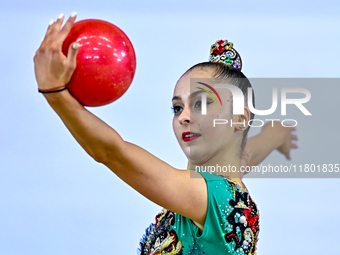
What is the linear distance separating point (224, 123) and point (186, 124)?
128 millimetres

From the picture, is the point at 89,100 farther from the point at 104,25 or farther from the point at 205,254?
the point at 205,254

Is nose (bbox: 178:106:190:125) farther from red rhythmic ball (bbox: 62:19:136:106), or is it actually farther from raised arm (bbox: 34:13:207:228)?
red rhythmic ball (bbox: 62:19:136:106)

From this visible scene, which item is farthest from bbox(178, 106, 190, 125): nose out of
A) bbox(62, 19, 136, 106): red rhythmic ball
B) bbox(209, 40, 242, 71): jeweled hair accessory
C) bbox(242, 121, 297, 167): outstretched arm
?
bbox(242, 121, 297, 167): outstretched arm

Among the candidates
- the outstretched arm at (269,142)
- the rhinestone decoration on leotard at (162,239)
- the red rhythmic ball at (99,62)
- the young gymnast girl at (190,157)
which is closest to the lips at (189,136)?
the young gymnast girl at (190,157)

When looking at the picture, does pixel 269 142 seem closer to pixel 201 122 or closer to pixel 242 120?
pixel 242 120

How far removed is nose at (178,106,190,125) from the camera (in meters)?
1.49

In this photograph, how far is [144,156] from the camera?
3.67 feet

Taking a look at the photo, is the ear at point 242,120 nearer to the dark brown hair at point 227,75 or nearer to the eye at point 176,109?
the dark brown hair at point 227,75

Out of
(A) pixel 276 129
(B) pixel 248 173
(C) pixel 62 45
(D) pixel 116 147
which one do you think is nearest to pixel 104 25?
(C) pixel 62 45

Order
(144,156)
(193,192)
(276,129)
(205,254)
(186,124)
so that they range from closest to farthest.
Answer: (144,156)
(193,192)
(205,254)
(186,124)
(276,129)

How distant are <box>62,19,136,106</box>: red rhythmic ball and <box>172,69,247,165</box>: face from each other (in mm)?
415

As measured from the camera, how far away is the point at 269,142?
2.27 metres

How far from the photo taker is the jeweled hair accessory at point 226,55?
1678mm

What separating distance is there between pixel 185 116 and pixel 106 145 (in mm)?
490
